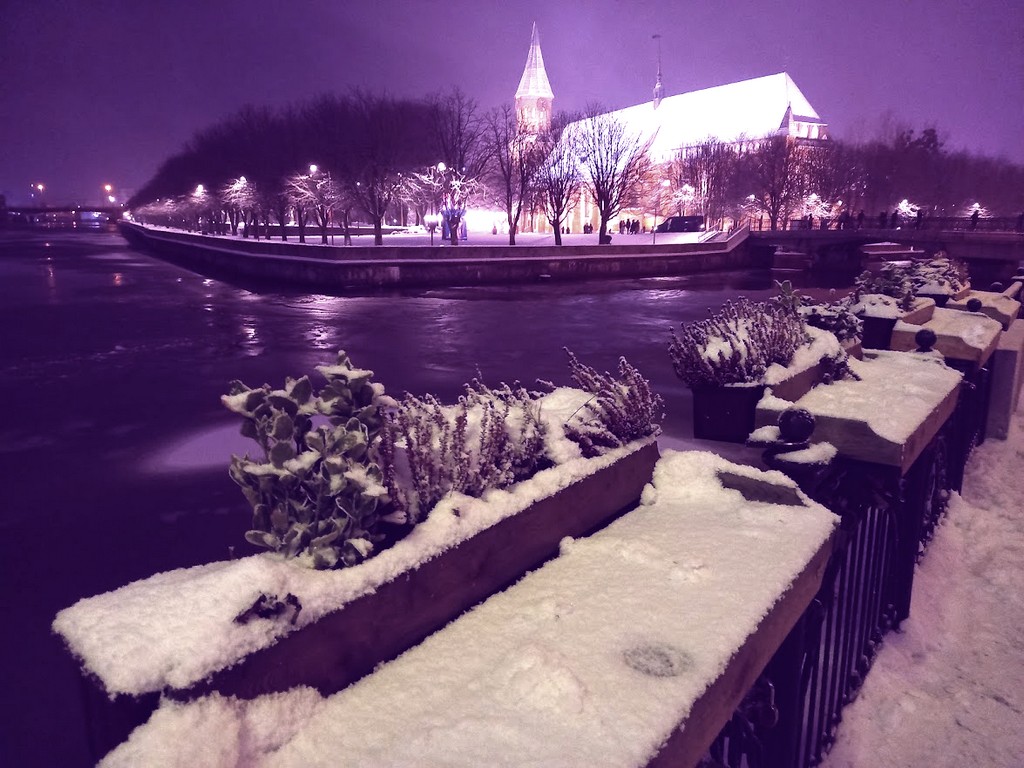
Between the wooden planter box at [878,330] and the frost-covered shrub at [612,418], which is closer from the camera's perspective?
the frost-covered shrub at [612,418]

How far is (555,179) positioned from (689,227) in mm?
19340

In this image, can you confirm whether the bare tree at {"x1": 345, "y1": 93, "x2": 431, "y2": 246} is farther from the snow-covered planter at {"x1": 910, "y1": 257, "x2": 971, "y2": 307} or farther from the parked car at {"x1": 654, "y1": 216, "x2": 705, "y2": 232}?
the snow-covered planter at {"x1": 910, "y1": 257, "x2": 971, "y2": 307}

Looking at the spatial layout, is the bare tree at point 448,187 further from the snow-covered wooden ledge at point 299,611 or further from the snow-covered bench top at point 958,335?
the snow-covered wooden ledge at point 299,611

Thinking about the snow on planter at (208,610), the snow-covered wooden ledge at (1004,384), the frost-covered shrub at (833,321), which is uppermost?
the frost-covered shrub at (833,321)

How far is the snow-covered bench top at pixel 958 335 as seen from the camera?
7.43m

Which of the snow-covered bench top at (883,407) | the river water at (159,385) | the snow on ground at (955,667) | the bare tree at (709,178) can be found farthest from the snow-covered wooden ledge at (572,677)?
the bare tree at (709,178)

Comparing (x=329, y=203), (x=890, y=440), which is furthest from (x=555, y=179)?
(x=890, y=440)

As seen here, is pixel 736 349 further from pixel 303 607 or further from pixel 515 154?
pixel 515 154

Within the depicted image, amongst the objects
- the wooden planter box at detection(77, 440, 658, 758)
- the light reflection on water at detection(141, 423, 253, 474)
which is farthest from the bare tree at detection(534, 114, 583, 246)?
the wooden planter box at detection(77, 440, 658, 758)

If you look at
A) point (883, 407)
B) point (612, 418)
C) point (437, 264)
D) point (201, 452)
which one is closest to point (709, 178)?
point (437, 264)

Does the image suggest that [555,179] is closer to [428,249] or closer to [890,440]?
[428,249]

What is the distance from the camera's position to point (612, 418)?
385cm

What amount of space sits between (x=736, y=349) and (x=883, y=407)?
1.25 m

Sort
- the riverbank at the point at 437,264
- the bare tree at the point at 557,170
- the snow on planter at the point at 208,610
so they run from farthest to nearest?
the bare tree at the point at 557,170
the riverbank at the point at 437,264
the snow on planter at the point at 208,610
